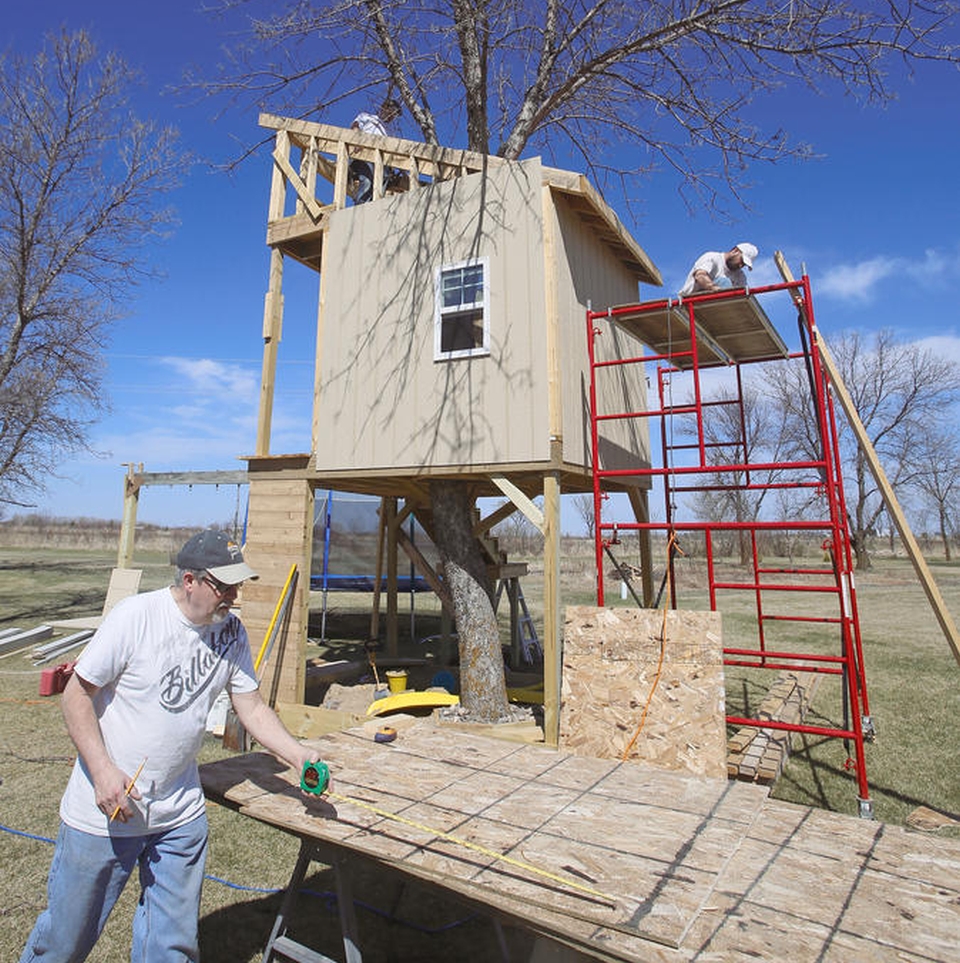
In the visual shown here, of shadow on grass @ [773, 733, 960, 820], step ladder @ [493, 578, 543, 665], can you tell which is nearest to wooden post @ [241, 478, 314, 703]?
step ladder @ [493, 578, 543, 665]

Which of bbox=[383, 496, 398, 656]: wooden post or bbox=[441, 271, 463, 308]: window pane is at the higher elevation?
bbox=[441, 271, 463, 308]: window pane

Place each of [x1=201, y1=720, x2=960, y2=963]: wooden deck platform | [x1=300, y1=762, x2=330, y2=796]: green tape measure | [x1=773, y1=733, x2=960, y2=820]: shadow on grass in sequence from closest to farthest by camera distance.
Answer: [x1=201, y1=720, x2=960, y2=963]: wooden deck platform → [x1=300, y1=762, x2=330, y2=796]: green tape measure → [x1=773, y1=733, x2=960, y2=820]: shadow on grass

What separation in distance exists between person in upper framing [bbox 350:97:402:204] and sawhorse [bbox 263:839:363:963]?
8795mm

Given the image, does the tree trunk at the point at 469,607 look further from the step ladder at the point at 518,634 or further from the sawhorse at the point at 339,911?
the sawhorse at the point at 339,911

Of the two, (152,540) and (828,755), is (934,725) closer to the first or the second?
(828,755)

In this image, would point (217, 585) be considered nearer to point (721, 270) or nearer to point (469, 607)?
point (469, 607)

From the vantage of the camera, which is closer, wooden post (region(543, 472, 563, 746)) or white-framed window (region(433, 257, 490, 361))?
wooden post (region(543, 472, 563, 746))

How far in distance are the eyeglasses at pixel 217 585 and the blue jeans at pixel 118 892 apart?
1.02 meters

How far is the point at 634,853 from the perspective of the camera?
8.57 feet

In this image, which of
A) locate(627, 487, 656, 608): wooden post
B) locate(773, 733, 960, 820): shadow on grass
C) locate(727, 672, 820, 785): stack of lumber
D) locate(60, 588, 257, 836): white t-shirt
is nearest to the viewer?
locate(60, 588, 257, 836): white t-shirt

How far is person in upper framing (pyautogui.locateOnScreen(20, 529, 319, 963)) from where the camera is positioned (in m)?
2.51

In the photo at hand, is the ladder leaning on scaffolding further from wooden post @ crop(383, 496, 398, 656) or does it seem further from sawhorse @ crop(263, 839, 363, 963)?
wooden post @ crop(383, 496, 398, 656)

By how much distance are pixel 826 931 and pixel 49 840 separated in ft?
17.8

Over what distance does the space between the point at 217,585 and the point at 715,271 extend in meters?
6.23
